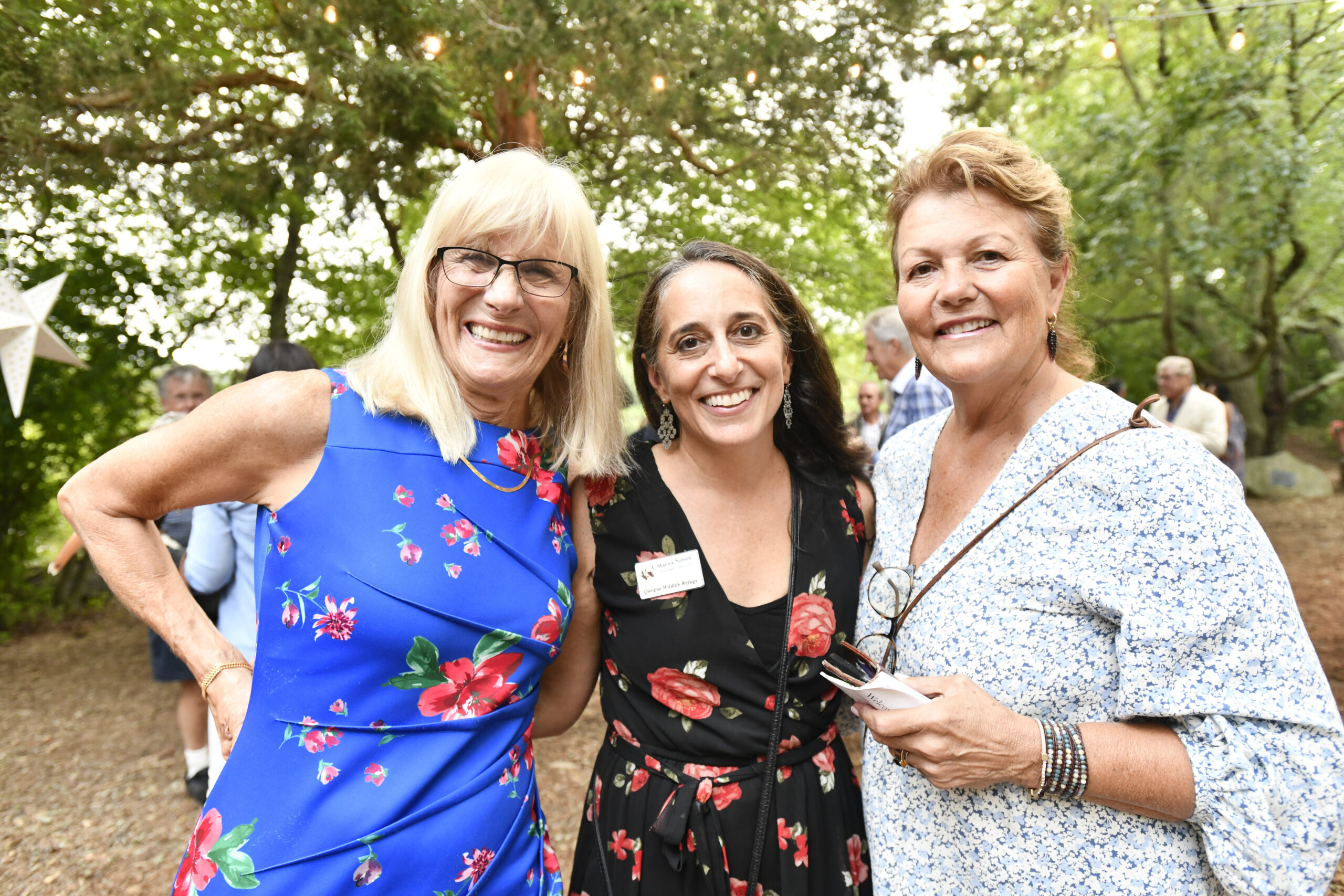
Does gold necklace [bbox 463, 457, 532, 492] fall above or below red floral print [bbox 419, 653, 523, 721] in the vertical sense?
above

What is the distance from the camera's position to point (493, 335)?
5.88 ft

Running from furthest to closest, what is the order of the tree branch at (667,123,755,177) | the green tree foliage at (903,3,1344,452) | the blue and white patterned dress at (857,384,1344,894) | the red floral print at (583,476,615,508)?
the tree branch at (667,123,755,177) → the green tree foliage at (903,3,1344,452) → the red floral print at (583,476,615,508) → the blue and white patterned dress at (857,384,1344,894)

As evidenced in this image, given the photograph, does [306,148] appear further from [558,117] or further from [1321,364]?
[1321,364]

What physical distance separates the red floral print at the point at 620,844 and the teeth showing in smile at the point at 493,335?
48.4 inches

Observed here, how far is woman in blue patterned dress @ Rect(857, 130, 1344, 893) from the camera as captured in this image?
1324 millimetres

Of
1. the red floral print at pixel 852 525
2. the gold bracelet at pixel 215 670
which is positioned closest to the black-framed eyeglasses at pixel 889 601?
the red floral print at pixel 852 525

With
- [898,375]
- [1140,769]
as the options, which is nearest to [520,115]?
[898,375]

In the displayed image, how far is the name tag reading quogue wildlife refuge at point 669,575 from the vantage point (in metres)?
1.97

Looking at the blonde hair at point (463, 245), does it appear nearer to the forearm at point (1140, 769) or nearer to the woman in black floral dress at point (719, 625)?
the woman in black floral dress at point (719, 625)

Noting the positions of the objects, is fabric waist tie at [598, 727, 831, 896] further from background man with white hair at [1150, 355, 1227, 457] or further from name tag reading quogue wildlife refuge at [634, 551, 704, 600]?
background man with white hair at [1150, 355, 1227, 457]

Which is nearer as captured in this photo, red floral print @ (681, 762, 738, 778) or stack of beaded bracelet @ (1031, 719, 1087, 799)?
stack of beaded bracelet @ (1031, 719, 1087, 799)

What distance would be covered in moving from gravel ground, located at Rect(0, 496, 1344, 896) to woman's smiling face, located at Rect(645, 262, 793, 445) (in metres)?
3.31

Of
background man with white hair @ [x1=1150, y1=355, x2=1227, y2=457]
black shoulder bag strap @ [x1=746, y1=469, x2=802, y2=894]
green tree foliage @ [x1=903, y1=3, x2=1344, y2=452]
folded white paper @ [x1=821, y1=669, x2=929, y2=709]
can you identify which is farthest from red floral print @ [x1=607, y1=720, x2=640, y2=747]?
background man with white hair @ [x1=1150, y1=355, x2=1227, y2=457]

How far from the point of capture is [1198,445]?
4.87ft
